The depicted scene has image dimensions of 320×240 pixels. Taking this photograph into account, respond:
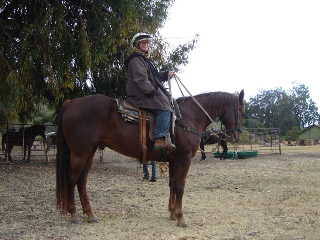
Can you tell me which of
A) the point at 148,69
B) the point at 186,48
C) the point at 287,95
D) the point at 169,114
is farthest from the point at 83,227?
the point at 287,95

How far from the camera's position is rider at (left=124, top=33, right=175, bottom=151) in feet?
14.3

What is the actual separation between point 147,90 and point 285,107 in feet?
214

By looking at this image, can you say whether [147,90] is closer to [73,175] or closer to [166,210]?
[73,175]

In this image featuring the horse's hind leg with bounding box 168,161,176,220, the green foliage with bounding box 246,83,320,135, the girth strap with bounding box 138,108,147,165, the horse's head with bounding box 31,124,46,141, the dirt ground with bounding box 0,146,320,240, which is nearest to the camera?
the dirt ground with bounding box 0,146,320,240

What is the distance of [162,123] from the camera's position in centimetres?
434

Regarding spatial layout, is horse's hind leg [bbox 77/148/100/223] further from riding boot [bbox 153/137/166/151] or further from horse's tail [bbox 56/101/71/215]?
riding boot [bbox 153/137/166/151]

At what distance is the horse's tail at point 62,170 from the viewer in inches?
174

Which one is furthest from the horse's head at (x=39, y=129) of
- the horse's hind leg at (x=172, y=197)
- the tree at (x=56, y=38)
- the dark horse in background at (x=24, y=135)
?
the horse's hind leg at (x=172, y=197)

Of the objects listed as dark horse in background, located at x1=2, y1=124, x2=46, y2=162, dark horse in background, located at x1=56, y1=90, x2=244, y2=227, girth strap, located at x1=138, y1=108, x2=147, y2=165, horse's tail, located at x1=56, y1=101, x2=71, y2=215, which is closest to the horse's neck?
dark horse in background, located at x1=56, y1=90, x2=244, y2=227

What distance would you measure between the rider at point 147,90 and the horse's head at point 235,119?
1.21 meters

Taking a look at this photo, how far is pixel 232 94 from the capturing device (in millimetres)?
5117

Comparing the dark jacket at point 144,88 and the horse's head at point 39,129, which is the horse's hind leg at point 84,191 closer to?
the dark jacket at point 144,88

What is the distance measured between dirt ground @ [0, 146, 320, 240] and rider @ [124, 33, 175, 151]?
1308 mm

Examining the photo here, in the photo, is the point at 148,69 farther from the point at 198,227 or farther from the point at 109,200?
the point at 109,200
